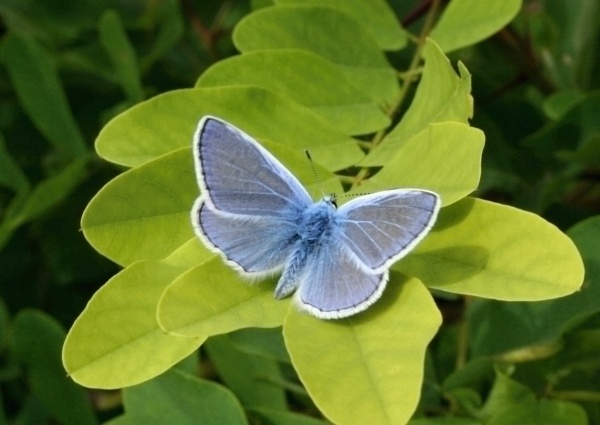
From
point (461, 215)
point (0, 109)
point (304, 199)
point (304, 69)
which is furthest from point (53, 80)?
point (461, 215)

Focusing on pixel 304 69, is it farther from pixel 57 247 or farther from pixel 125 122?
pixel 57 247

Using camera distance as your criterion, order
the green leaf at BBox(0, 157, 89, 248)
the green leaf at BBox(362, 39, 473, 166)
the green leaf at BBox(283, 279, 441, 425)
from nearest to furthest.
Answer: the green leaf at BBox(283, 279, 441, 425) → the green leaf at BBox(362, 39, 473, 166) → the green leaf at BBox(0, 157, 89, 248)

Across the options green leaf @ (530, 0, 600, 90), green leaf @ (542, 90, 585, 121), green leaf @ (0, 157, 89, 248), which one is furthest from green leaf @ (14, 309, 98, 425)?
green leaf @ (530, 0, 600, 90)

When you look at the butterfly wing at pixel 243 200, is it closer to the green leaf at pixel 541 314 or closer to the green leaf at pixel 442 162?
the green leaf at pixel 442 162

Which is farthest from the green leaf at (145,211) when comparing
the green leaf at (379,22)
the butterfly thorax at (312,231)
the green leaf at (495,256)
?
the green leaf at (379,22)

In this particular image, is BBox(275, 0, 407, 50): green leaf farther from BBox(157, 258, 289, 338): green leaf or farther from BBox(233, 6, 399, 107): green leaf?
BBox(157, 258, 289, 338): green leaf

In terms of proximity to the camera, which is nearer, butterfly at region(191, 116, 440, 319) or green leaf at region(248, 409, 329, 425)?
butterfly at region(191, 116, 440, 319)
